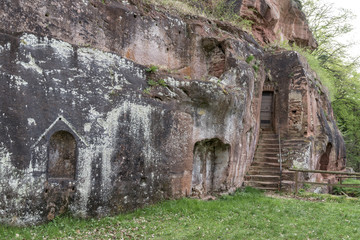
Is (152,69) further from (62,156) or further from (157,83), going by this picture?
(62,156)

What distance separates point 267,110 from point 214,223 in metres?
9.86

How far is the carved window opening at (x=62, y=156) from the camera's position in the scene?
22.0 feet

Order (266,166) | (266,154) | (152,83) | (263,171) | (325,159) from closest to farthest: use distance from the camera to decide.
→ (152,83) < (263,171) < (266,166) < (266,154) < (325,159)

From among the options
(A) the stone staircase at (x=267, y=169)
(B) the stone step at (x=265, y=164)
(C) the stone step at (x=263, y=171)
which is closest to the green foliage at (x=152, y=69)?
(A) the stone staircase at (x=267, y=169)

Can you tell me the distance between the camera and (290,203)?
9.70 metres

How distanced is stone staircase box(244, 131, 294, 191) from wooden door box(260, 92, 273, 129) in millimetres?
855

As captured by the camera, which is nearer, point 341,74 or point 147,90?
point 147,90

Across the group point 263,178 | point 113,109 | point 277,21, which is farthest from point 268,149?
point 277,21

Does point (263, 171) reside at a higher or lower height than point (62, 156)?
lower

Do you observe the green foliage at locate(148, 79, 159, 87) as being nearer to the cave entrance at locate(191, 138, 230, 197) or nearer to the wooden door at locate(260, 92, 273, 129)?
the cave entrance at locate(191, 138, 230, 197)

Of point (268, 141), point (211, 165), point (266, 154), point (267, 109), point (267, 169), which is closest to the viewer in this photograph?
point (211, 165)

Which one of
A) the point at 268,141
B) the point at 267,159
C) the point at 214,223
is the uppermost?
the point at 268,141

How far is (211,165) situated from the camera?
10.5m

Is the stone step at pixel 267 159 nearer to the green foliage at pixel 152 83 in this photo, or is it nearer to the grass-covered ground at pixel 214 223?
the grass-covered ground at pixel 214 223
